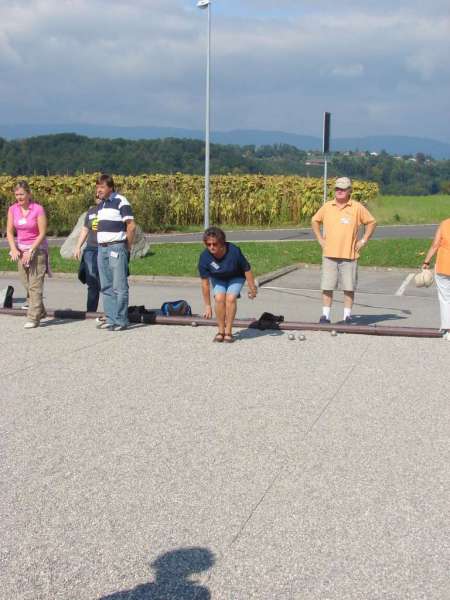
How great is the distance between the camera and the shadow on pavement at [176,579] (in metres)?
4.02

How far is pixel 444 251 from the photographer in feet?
32.3

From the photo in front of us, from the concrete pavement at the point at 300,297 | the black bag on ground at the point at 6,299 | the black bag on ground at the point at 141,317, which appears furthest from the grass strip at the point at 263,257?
the black bag on ground at the point at 141,317

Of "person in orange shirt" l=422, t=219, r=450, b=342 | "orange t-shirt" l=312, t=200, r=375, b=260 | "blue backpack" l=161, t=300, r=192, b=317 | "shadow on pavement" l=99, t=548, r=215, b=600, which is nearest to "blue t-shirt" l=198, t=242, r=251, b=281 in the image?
"orange t-shirt" l=312, t=200, r=375, b=260

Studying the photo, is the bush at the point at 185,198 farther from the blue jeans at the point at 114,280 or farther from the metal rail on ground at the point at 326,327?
the blue jeans at the point at 114,280

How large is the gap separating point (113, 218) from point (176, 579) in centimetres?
666

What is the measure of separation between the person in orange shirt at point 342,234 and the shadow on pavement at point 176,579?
6.61m

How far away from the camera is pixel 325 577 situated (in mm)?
4180

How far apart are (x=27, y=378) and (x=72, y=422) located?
1.66 m

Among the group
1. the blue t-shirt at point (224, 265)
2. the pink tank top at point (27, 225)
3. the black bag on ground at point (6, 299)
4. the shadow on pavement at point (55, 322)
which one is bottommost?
the shadow on pavement at point (55, 322)

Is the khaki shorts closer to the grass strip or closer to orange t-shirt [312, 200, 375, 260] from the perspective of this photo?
orange t-shirt [312, 200, 375, 260]

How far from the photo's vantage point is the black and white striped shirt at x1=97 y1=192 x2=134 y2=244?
34.1 ft

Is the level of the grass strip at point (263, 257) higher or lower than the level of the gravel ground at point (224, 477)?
lower

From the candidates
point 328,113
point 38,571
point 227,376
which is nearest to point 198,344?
point 227,376

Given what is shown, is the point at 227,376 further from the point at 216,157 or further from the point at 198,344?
the point at 216,157
